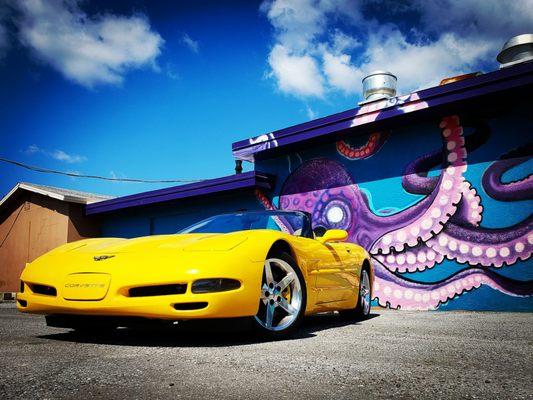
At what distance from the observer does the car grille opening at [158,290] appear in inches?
118

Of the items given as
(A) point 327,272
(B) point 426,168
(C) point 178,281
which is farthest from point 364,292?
(B) point 426,168

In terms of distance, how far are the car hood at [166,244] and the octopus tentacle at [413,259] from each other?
4.99m

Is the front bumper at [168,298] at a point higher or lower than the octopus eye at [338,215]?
lower

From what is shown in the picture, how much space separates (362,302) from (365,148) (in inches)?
157

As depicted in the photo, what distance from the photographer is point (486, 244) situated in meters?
7.00

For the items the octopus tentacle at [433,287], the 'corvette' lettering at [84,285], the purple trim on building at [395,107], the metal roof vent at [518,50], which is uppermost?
the metal roof vent at [518,50]

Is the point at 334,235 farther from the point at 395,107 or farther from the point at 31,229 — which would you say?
the point at 31,229

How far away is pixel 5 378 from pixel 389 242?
273 inches

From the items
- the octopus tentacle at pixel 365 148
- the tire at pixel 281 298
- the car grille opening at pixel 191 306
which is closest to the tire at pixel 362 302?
the tire at pixel 281 298

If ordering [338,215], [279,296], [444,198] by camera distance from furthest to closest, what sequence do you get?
[338,215]
[444,198]
[279,296]

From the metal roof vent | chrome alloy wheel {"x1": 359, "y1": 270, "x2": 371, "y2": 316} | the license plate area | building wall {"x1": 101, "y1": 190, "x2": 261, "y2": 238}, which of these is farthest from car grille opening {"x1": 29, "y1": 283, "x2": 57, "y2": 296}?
the metal roof vent

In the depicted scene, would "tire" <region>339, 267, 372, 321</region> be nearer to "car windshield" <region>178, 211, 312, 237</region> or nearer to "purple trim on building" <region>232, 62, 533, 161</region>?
"car windshield" <region>178, 211, 312, 237</region>

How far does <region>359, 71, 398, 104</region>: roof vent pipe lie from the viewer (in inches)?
383

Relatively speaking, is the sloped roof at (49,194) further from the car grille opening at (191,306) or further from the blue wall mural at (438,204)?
the car grille opening at (191,306)
